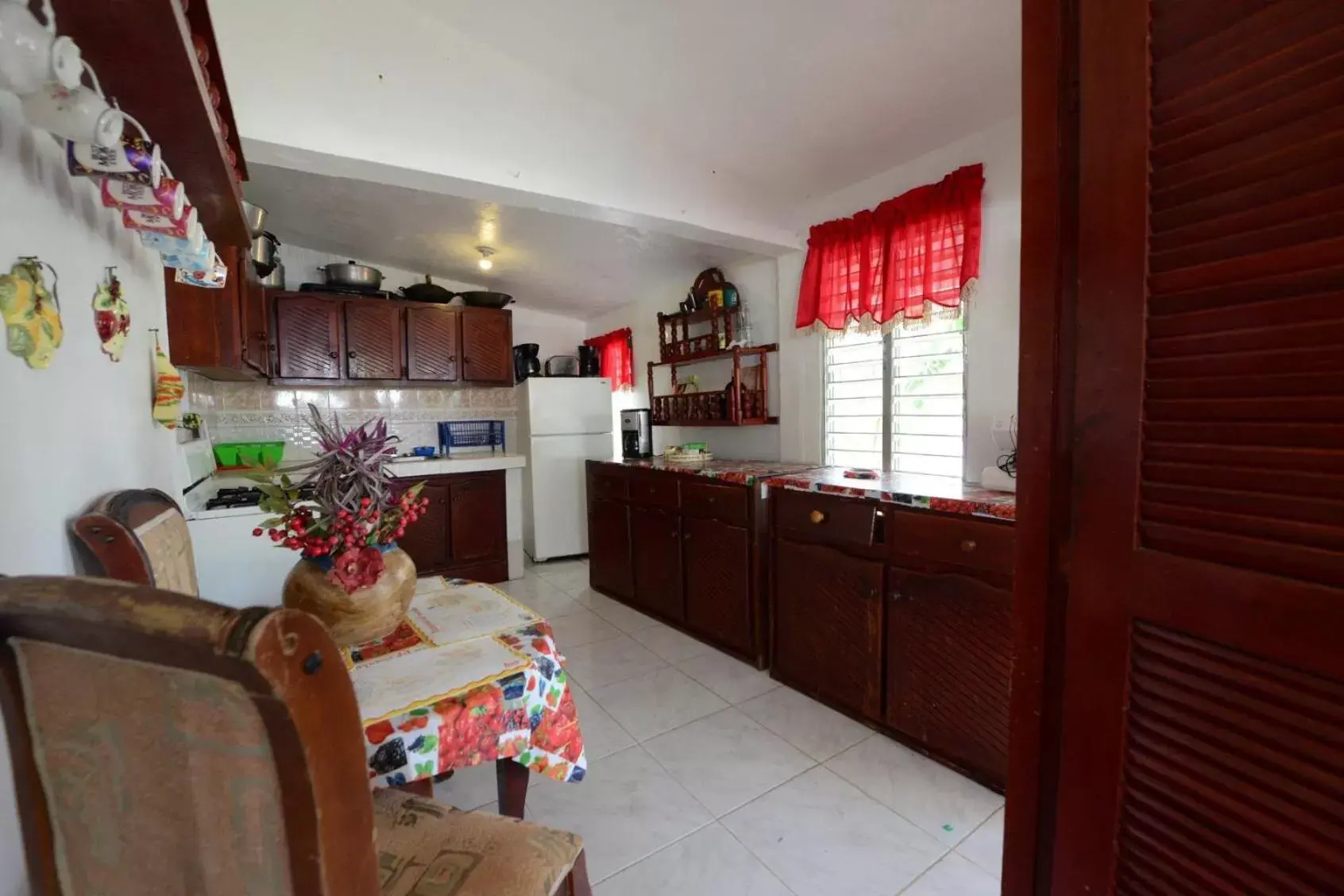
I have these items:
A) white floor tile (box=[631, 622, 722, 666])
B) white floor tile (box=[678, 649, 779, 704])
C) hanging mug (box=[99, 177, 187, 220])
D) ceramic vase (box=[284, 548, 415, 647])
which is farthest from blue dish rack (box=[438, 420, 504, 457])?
hanging mug (box=[99, 177, 187, 220])

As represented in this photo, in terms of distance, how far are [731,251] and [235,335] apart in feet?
8.39

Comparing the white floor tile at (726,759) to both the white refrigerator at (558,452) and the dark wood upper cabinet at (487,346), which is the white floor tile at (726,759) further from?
the dark wood upper cabinet at (487,346)

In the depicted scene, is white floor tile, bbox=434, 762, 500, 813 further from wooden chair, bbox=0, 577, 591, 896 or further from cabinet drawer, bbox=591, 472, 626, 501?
cabinet drawer, bbox=591, 472, 626, 501

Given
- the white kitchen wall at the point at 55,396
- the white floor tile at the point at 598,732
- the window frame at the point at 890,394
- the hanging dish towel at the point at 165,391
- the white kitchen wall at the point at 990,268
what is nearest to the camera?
the white kitchen wall at the point at 55,396

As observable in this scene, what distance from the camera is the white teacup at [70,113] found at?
27.3 inches

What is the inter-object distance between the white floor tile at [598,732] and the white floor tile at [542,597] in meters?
1.05

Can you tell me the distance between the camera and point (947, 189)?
2.11 m

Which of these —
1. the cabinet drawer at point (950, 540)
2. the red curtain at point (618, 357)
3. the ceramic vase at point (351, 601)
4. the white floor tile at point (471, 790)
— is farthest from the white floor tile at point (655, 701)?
the red curtain at point (618, 357)

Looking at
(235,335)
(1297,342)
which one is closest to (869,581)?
(1297,342)

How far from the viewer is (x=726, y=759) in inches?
73.3

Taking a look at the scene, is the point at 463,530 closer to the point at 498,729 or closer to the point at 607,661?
the point at 607,661

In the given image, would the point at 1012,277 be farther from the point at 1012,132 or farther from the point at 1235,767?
the point at 1235,767

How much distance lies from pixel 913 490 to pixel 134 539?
2070 mm

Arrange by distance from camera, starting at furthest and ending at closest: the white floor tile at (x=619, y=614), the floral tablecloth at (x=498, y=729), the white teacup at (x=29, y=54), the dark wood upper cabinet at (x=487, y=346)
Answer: the dark wood upper cabinet at (x=487, y=346) → the white floor tile at (x=619, y=614) → the floral tablecloth at (x=498, y=729) → the white teacup at (x=29, y=54)
